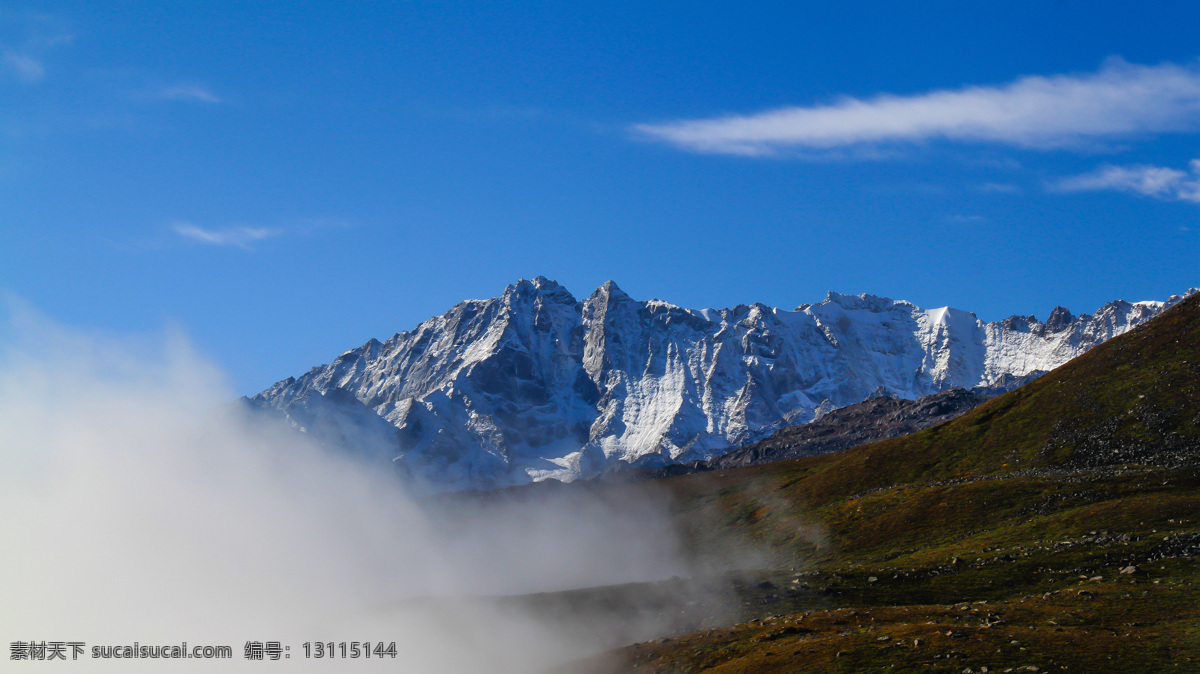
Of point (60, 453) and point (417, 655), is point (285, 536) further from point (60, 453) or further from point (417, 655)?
point (417, 655)

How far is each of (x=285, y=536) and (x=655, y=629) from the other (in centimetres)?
10188

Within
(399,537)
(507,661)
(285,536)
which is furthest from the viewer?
(399,537)

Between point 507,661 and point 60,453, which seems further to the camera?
point 60,453

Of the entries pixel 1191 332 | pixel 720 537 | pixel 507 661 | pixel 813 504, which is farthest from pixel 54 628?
pixel 1191 332

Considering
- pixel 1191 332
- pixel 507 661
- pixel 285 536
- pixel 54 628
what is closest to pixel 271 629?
pixel 54 628

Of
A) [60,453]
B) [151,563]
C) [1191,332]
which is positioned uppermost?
[60,453]

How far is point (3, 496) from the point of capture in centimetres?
13600

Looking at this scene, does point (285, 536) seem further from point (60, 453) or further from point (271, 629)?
point (271, 629)

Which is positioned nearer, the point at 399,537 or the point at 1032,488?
the point at 1032,488

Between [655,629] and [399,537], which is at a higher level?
[399,537]

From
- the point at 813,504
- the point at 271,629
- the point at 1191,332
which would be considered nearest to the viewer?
the point at 271,629

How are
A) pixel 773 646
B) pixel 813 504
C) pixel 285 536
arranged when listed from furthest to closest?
pixel 285 536, pixel 813 504, pixel 773 646

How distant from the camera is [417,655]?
260 feet

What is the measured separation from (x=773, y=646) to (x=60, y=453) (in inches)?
5266
